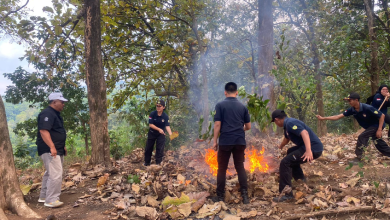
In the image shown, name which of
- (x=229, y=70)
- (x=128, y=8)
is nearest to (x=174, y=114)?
(x=229, y=70)

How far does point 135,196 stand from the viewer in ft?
16.4

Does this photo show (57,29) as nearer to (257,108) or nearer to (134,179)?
(134,179)

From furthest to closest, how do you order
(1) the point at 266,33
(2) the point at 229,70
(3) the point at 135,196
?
(2) the point at 229,70 < (1) the point at 266,33 < (3) the point at 135,196

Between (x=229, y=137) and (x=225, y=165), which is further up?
(x=229, y=137)

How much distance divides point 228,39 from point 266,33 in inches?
230

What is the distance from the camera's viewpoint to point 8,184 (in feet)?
14.1

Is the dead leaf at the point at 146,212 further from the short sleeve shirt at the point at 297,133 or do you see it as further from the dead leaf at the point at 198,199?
the short sleeve shirt at the point at 297,133

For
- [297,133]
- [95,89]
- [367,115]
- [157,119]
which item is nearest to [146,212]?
[297,133]

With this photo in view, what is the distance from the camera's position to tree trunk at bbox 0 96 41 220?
4.21 metres

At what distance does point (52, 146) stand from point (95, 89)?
2334mm

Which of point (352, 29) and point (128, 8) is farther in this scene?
point (352, 29)

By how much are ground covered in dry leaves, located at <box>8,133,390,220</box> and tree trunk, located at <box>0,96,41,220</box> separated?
0.63ft

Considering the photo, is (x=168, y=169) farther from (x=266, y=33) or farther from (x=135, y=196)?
(x=266, y=33)

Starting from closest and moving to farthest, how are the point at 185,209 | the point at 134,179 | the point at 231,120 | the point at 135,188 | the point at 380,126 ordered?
the point at 185,209, the point at 231,120, the point at 135,188, the point at 134,179, the point at 380,126
